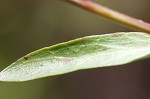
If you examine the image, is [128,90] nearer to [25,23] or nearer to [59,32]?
[59,32]

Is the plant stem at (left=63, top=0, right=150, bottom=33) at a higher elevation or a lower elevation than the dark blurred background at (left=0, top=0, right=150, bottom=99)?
higher

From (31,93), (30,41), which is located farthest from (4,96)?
(30,41)

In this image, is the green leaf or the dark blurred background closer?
the green leaf

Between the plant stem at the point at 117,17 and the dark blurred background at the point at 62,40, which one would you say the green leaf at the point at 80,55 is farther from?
the dark blurred background at the point at 62,40

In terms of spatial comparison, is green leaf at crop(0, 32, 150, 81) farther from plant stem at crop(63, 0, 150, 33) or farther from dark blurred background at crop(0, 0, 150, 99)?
dark blurred background at crop(0, 0, 150, 99)

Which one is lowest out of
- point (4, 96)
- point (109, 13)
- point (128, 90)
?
point (128, 90)

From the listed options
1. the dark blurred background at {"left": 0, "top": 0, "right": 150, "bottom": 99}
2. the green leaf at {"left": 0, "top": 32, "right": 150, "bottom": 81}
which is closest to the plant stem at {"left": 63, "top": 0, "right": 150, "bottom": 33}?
the green leaf at {"left": 0, "top": 32, "right": 150, "bottom": 81}
